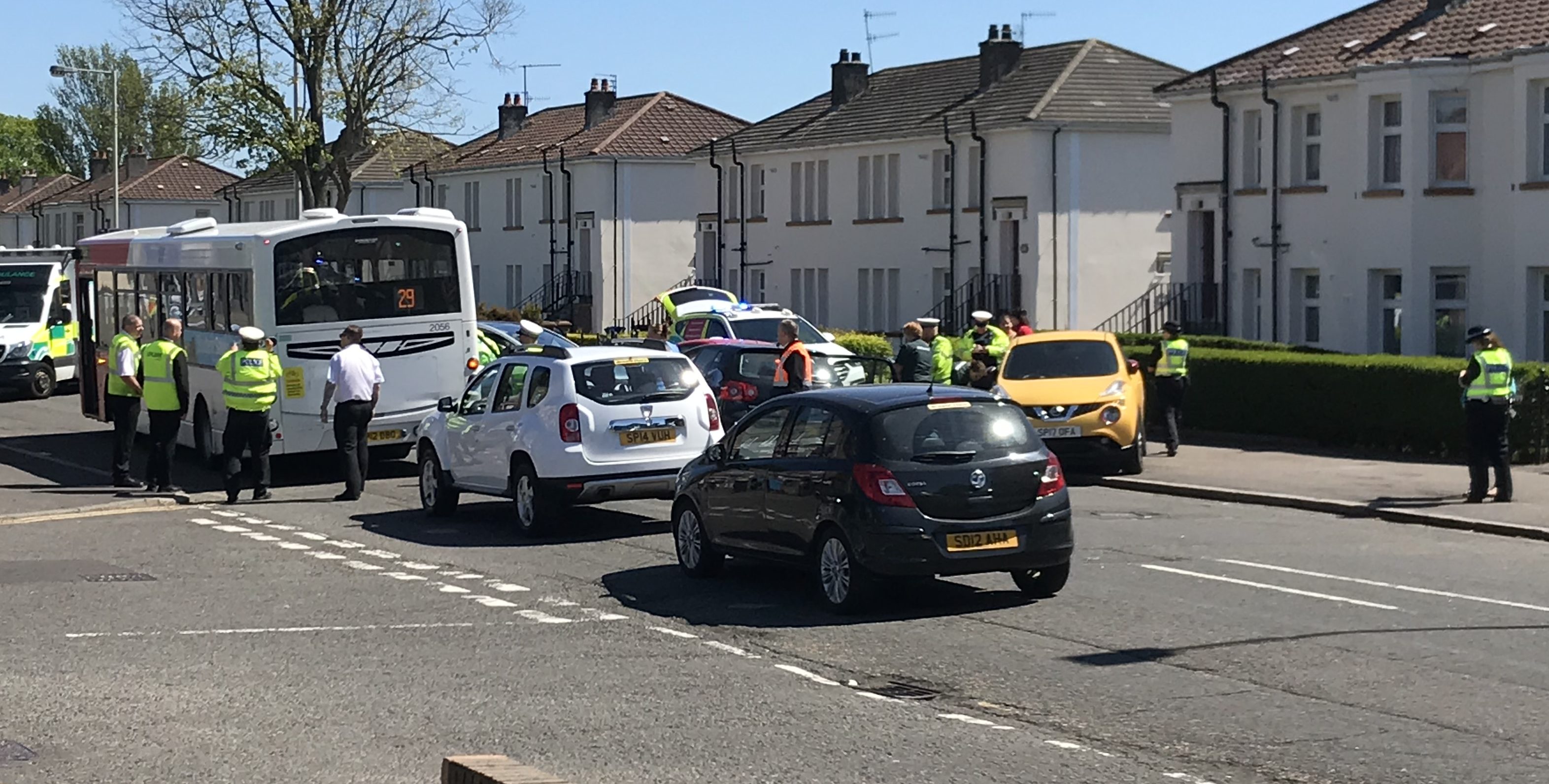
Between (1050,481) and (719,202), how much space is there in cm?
4650

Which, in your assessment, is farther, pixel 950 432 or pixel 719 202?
pixel 719 202

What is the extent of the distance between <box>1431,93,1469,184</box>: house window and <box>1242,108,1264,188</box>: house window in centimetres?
525

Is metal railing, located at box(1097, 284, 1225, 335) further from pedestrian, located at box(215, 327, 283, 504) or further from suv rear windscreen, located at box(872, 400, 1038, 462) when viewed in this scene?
suv rear windscreen, located at box(872, 400, 1038, 462)

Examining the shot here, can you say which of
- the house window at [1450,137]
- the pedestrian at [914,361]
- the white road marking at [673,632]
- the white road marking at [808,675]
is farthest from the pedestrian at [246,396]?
the house window at [1450,137]

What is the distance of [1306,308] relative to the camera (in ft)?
119

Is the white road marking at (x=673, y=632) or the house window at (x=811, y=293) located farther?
the house window at (x=811, y=293)

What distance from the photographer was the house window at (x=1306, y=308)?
3594 cm

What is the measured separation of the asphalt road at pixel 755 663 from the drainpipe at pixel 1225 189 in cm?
2066

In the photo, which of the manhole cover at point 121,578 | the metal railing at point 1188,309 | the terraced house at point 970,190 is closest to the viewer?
the manhole cover at point 121,578

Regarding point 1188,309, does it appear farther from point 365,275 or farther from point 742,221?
point 365,275

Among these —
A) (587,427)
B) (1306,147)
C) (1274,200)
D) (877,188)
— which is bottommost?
(587,427)

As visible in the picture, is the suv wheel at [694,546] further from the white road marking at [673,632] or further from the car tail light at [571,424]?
the car tail light at [571,424]

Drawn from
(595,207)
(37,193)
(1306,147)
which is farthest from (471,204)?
(37,193)

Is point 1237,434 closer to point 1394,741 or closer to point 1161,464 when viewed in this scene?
point 1161,464
